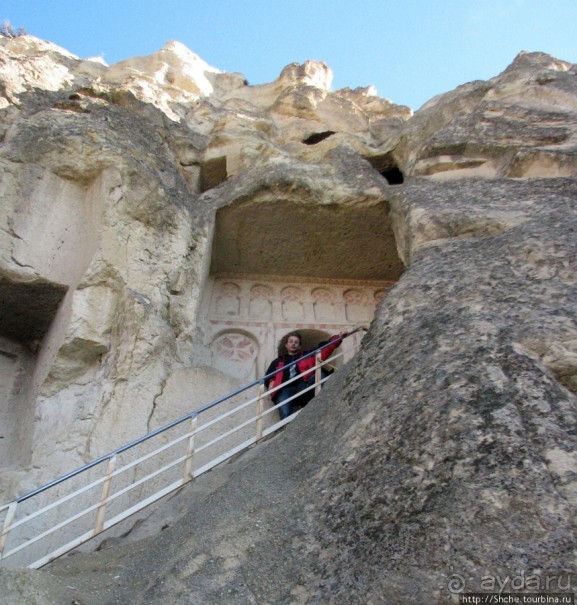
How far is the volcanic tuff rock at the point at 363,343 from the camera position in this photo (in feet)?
7.75

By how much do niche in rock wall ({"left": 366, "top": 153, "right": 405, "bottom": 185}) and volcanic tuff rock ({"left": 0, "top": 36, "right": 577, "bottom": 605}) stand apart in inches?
1.4

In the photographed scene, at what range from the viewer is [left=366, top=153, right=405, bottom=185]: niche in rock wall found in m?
10.0

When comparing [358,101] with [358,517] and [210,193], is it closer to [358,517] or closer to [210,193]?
[210,193]

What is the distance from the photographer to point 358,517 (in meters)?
2.54

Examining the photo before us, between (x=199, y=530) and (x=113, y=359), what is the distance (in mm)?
2966

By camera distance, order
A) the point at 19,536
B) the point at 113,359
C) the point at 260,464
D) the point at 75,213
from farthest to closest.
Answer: the point at 75,213
the point at 113,359
the point at 19,536
the point at 260,464

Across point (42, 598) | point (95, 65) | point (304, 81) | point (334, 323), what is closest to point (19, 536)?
point (42, 598)

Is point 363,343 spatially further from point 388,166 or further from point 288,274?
point 388,166

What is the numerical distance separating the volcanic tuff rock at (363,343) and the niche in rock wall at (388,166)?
0.04m

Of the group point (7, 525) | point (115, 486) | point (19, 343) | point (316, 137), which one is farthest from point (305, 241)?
point (7, 525)

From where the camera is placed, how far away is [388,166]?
33.2 ft

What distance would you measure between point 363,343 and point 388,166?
21.6 feet

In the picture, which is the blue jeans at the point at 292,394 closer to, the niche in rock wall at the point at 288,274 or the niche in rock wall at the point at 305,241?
the niche in rock wall at the point at 288,274

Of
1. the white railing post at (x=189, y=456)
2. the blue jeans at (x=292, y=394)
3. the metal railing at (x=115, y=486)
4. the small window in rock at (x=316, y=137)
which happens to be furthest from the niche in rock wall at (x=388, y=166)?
the white railing post at (x=189, y=456)
